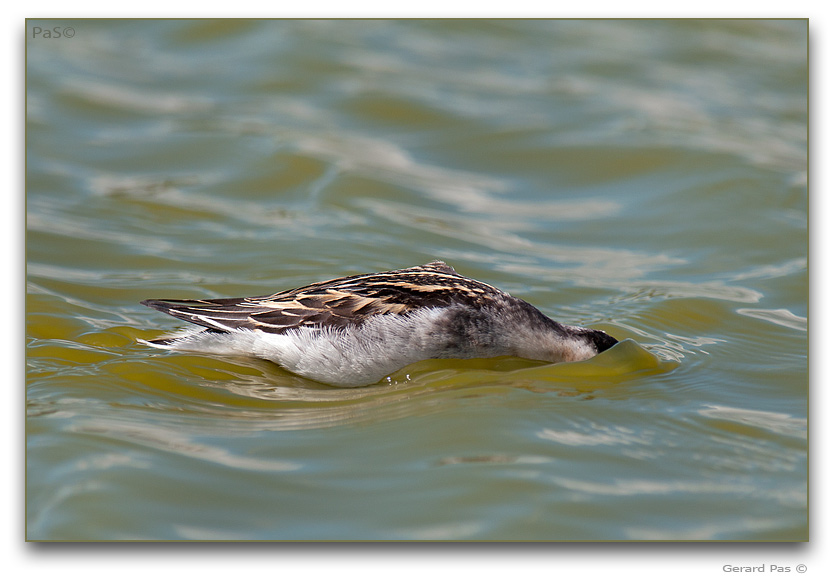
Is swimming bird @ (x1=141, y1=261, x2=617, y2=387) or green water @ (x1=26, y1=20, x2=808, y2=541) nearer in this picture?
green water @ (x1=26, y1=20, x2=808, y2=541)

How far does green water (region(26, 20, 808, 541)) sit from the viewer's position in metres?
6.46

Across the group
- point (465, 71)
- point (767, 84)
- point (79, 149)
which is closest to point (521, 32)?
point (465, 71)

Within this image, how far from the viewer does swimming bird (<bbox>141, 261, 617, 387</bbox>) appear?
7.77 meters

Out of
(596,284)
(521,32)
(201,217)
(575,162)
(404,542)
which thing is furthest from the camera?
(521,32)

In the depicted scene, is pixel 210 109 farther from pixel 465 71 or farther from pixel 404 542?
pixel 404 542

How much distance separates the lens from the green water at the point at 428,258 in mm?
6457

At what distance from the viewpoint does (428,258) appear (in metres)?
11.5

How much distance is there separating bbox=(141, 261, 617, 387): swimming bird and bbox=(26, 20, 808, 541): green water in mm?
195

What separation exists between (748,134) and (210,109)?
846 centimetres

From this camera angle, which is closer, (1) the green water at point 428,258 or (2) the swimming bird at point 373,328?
(1) the green water at point 428,258

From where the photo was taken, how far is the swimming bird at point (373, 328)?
7.77m

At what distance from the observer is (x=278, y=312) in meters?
8.03

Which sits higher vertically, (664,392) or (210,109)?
(210,109)

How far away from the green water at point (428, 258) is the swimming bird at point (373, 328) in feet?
0.64
